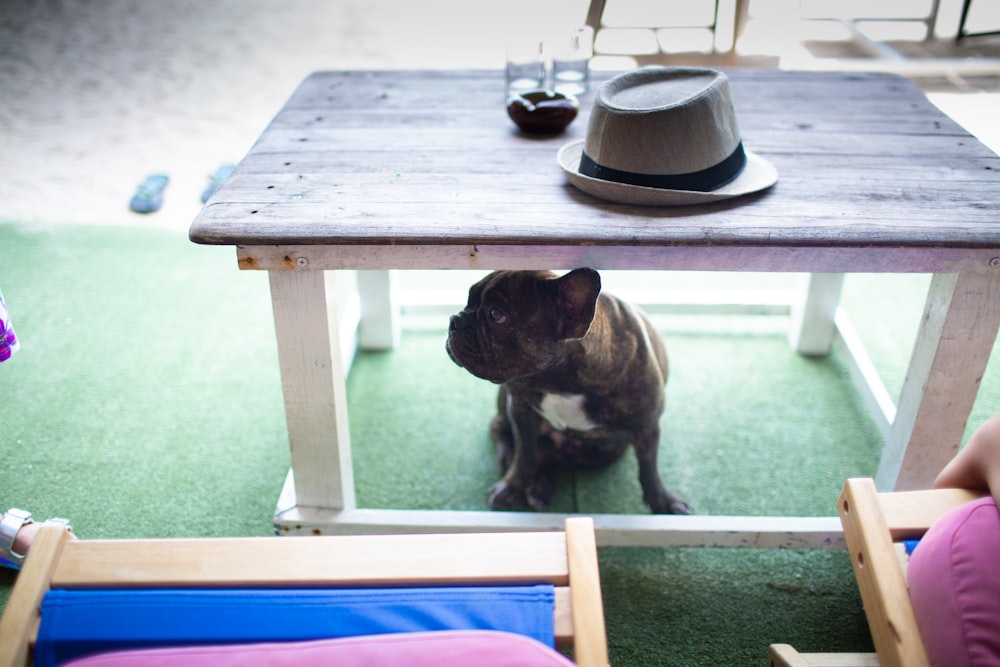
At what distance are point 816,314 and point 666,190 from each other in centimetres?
108

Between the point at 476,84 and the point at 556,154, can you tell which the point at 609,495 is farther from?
the point at 476,84

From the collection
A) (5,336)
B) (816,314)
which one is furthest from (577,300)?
(816,314)

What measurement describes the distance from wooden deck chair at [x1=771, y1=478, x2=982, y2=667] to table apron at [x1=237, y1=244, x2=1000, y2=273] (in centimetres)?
35

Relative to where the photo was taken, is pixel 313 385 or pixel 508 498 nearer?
pixel 313 385

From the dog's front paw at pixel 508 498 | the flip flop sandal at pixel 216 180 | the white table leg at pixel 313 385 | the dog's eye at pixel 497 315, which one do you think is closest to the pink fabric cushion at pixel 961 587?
the dog's eye at pixel 497 315

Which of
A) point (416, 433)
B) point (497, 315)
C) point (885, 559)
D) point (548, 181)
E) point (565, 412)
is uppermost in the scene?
point (548, 181)

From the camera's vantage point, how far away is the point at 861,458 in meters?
1.97

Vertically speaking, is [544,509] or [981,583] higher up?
[981,583]

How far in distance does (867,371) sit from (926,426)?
562mm

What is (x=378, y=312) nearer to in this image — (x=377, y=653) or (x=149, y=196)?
(x=149, y=196)

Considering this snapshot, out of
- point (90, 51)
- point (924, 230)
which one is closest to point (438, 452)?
point (924, 230)

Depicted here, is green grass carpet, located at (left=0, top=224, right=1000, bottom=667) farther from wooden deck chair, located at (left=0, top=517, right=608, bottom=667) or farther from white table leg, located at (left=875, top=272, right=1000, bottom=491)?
wooden deck chair, located at (left=0, top=517, right=608, bottom=667)

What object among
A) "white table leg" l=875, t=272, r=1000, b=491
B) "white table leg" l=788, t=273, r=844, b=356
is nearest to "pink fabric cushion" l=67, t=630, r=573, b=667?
"white table leg" l=875, t=272, r=1000, b=491

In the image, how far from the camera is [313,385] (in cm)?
154
